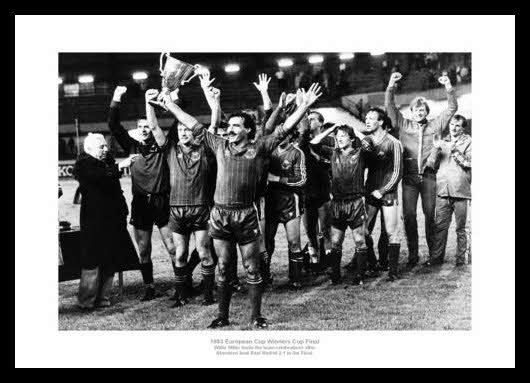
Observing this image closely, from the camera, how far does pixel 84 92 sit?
27.4 ft

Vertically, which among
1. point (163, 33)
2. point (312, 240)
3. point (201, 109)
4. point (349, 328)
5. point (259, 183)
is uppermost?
point (163, 33)

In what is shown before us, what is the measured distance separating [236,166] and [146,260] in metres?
1.70

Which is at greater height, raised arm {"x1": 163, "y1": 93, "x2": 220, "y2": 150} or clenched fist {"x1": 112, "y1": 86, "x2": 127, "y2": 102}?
clenched fist {"x1": 112, "y1": 86, "x2": 127, "y2": 102}

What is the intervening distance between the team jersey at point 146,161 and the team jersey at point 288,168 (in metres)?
1.17

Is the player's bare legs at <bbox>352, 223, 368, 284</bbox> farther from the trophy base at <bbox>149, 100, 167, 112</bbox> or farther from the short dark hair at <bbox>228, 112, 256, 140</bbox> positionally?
the trophy base at <bbox>149, 100, 167, 112</bbox>

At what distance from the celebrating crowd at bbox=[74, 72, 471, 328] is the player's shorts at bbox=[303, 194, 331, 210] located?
0.06ft

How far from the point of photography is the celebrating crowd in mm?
7242

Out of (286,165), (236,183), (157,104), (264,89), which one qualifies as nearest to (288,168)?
(286,165)

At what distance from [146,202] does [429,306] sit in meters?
3.24

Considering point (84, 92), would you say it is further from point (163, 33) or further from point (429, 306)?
point (429, 306)

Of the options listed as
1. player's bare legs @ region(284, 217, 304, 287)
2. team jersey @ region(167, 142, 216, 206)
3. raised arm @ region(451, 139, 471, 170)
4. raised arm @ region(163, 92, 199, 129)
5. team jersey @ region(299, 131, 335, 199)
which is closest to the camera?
raised arm @ region(163, 92, 199, 129)

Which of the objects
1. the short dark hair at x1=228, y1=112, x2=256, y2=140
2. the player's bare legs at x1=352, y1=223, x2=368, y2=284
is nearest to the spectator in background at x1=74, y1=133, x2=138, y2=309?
the short dark hair at x1=228, y1=112, x2=256, y2=140
